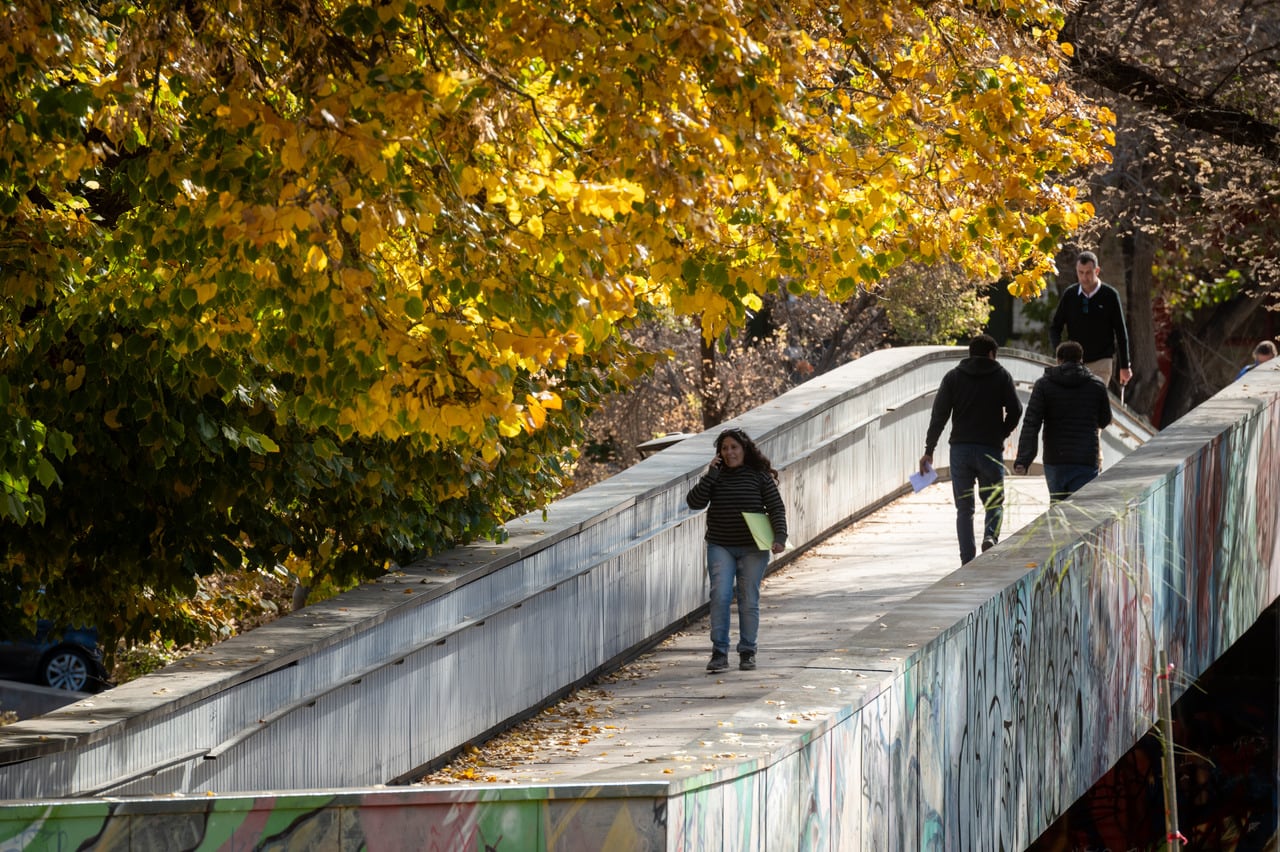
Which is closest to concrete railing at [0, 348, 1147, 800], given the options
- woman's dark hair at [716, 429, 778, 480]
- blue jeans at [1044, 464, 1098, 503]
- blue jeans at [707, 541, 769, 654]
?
blue jeans at [707, 541, 769, 654]

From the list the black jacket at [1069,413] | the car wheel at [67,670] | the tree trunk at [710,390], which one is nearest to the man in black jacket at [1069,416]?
the black jacket at [1069,413]

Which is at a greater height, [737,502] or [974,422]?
[974,422]

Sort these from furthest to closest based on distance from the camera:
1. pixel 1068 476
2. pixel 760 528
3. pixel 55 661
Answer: pixel 55 661
pixel 1068 476
pixel 760 528

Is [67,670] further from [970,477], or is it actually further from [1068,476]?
[1068,476]

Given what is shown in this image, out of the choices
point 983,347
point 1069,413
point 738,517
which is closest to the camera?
point 738,517

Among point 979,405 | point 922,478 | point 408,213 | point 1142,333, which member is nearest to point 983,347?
point 979,405

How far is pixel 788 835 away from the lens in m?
5.27

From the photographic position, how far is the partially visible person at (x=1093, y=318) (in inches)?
463

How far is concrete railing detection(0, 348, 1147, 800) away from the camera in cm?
624

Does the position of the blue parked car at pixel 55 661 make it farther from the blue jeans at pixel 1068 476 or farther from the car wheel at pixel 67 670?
the blue jeans at pixel 1068 476

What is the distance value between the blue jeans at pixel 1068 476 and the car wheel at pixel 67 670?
11629 mm

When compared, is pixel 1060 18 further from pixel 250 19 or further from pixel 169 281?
pixel 169 281

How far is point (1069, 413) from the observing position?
34.4ft

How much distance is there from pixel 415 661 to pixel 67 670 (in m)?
11.7
